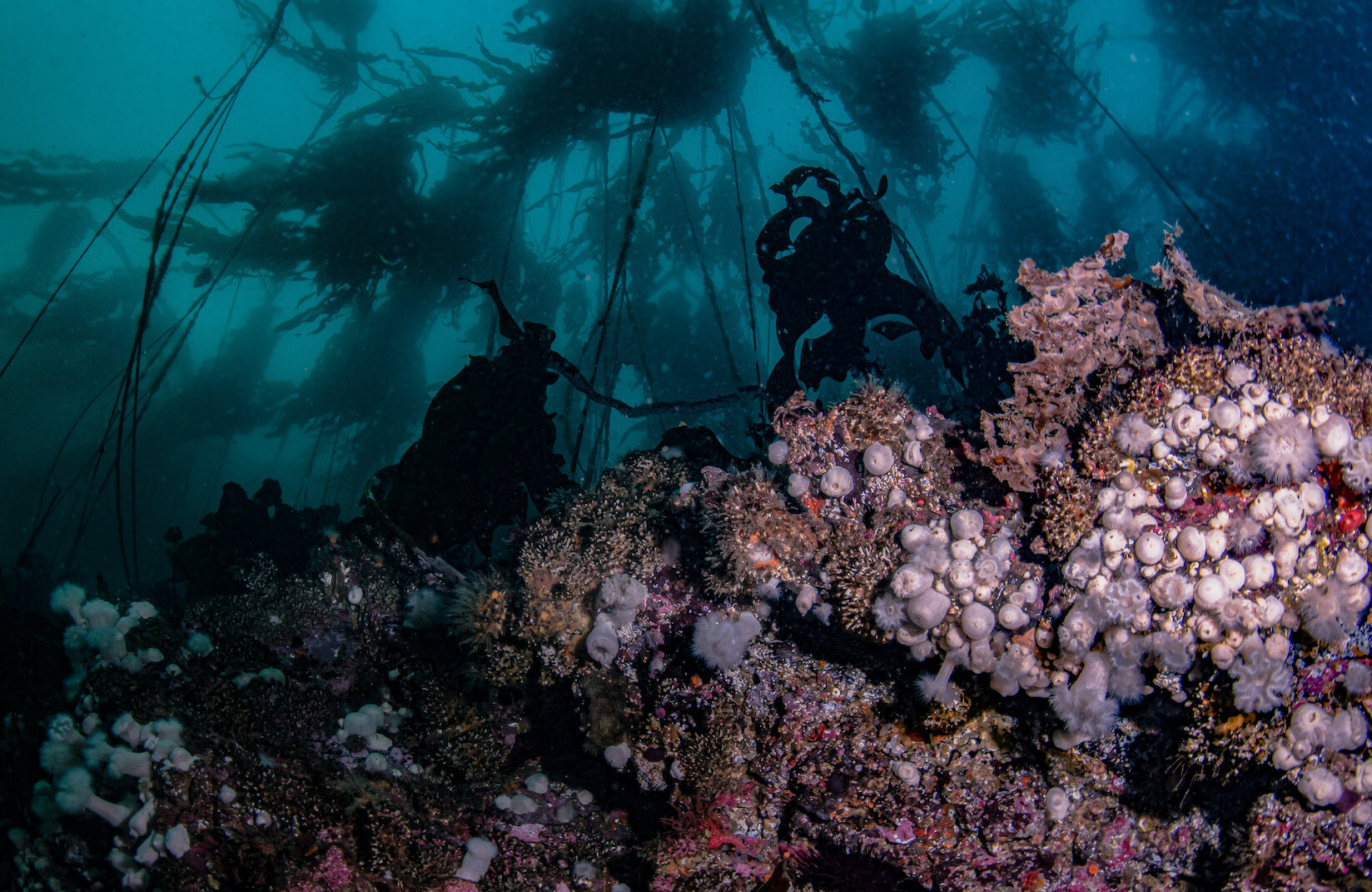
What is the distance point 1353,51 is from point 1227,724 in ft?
58.6

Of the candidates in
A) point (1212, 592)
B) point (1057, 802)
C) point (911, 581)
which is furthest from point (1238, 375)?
point (1057, 802)

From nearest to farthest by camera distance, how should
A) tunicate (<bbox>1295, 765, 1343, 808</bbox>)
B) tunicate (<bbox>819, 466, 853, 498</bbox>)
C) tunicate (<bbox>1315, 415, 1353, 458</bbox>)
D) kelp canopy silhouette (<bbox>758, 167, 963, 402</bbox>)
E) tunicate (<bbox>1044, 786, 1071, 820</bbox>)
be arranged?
tunicate (<bbox>1315, 415, 1353, 458</bbox>), tunicate (<bbox>1295, 765, 1343, 808</bbox>), tunicate (<bbox>819, 466, 853, 498</bbox>), tunicate (<bbox>1044, 786, 1071, 820</bbox>), kelp canopy silhouette (<bbox>758, 167, 963, 402</bbox>)

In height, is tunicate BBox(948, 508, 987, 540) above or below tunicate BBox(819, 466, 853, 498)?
below

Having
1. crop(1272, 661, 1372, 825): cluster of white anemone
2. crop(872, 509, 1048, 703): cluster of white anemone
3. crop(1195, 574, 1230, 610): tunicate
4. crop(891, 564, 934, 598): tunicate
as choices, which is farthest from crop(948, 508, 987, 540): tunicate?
crop(1272, 661, 1372, 825): cluster of white anemone

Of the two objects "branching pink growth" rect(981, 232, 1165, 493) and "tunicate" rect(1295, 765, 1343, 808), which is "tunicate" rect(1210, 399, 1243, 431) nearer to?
"branching pink growth" rect(981, 232, 1165, 493)

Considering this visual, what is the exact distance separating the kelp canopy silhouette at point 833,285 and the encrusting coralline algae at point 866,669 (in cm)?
179

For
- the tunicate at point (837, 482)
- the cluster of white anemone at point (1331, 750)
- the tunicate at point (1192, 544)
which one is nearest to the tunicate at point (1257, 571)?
the tunicate at point (1192, 544)

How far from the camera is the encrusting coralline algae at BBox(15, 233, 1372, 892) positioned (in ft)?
5.57

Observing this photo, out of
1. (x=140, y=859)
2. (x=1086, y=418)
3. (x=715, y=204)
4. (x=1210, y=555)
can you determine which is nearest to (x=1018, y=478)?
(x=1086, y=418)

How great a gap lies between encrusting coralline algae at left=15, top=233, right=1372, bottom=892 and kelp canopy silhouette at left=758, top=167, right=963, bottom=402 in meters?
1.79

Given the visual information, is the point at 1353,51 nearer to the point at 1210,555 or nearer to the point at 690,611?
the point at 1210,555

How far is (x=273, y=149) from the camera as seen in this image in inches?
375

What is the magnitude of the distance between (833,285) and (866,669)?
3.17m

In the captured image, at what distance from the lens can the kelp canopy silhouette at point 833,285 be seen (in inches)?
172
